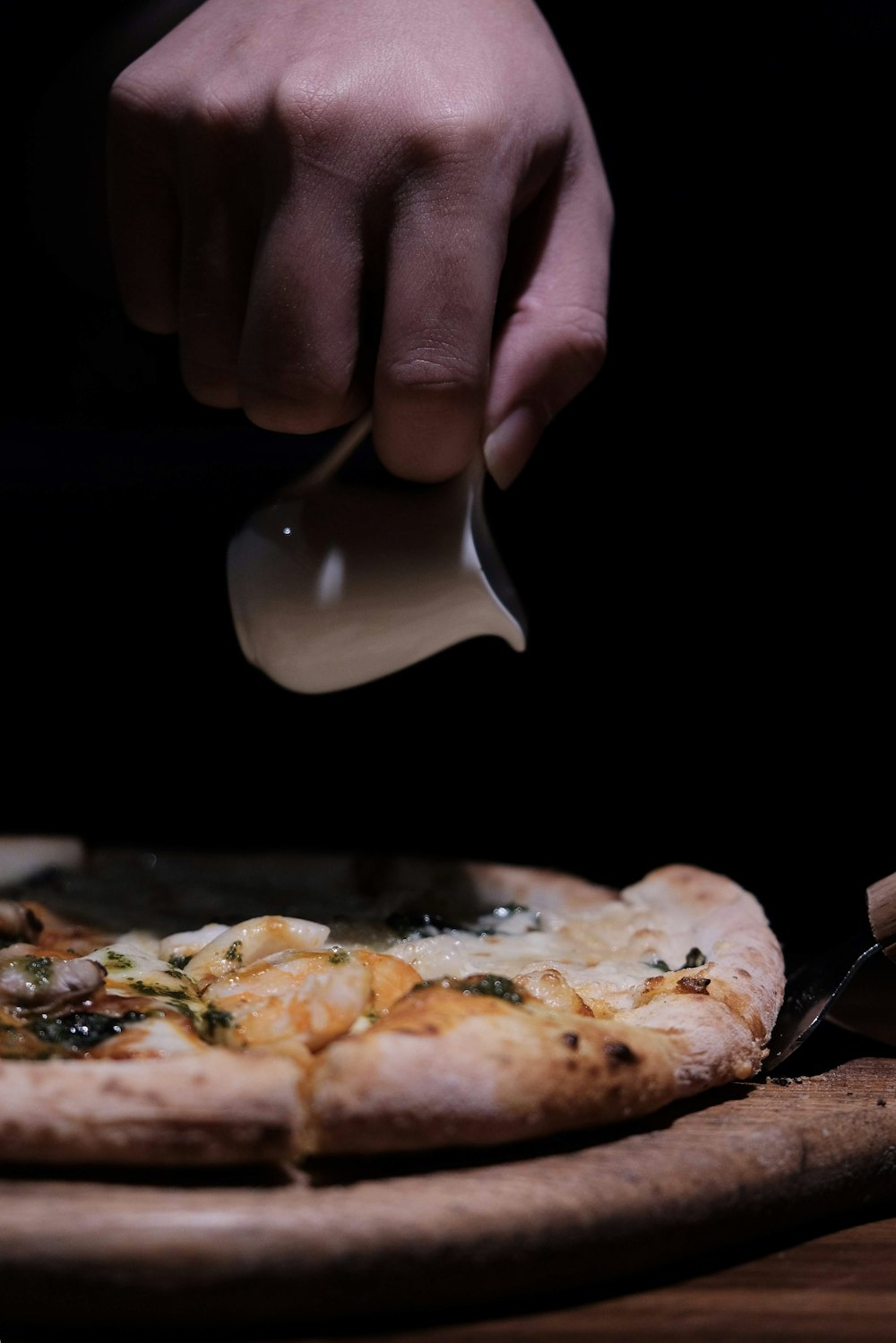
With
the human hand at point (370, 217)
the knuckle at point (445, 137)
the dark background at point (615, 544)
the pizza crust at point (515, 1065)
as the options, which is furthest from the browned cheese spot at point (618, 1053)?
the dark background at point (615, 544)

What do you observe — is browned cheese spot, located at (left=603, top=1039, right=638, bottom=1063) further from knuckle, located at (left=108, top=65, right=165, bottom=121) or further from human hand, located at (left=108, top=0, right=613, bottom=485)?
knuckle, located at (left=108, top=65, right=165, bottom=121)

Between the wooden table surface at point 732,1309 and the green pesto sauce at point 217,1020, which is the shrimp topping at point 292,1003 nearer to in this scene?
the green pesto sauce at point 217,1020

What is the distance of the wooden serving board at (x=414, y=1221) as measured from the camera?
100cm

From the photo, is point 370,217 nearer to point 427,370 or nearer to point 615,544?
point 427,370

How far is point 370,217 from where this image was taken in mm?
1560

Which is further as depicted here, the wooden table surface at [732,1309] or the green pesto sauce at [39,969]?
the green pesto sauce at [39,969]

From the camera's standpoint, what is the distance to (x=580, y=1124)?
125 cm

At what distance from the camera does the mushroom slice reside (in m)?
1.36

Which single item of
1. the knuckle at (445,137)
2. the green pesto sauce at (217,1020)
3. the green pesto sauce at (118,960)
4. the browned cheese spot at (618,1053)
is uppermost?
the knuckle at (445,137)

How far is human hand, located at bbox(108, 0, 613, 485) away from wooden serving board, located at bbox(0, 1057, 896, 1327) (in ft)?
2.86

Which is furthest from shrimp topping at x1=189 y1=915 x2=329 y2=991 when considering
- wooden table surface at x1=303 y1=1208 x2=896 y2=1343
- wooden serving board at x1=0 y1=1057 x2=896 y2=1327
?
wooden table surface at x1=303 y1=1208 x2=896 y2=1343

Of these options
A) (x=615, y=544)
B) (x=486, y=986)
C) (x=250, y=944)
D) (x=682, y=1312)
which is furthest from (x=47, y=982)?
(x=615, y=544)

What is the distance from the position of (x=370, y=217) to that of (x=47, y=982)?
0.96 metres

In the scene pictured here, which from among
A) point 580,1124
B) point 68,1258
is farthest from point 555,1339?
point 68,1258
